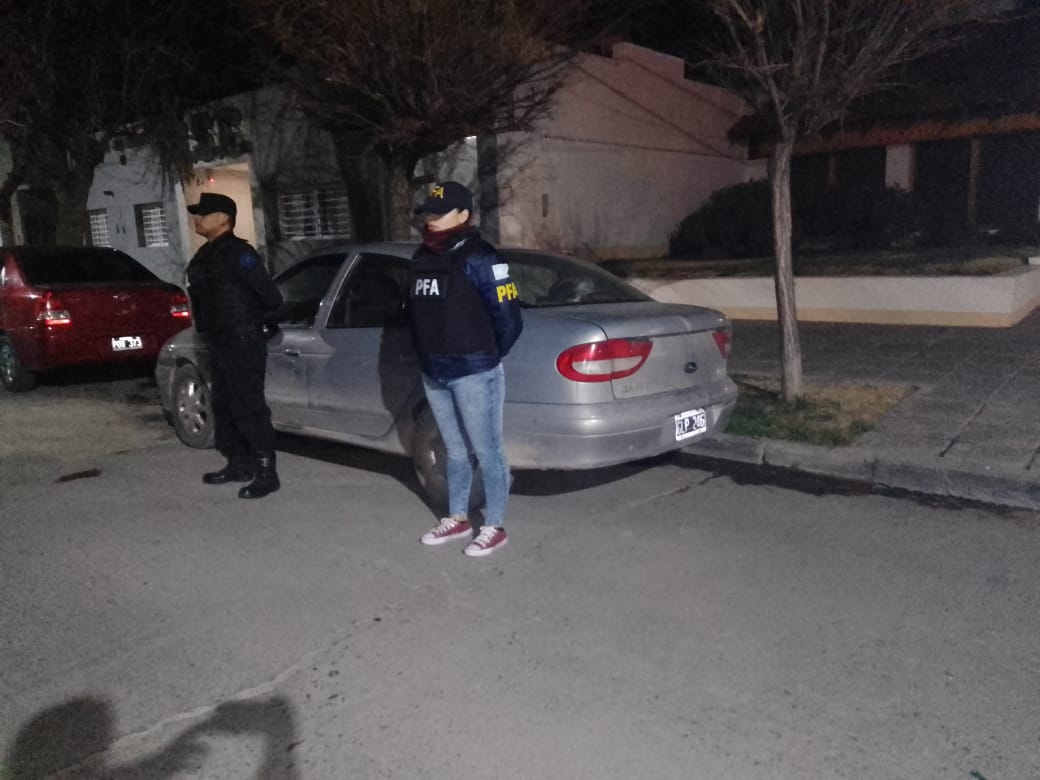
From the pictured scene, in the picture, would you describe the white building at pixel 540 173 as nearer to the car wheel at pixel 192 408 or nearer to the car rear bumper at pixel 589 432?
the car wheel at pixel 192 408

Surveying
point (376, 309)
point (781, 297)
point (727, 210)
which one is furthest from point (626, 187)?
point (376, 309)

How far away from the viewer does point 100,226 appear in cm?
2100

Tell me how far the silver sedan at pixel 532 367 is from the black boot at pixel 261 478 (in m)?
0.49

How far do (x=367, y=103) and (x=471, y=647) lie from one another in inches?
282

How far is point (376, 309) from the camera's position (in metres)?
5.71

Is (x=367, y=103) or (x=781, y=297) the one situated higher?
(x=367, y=103)

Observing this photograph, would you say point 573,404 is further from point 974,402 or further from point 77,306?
point 77,306

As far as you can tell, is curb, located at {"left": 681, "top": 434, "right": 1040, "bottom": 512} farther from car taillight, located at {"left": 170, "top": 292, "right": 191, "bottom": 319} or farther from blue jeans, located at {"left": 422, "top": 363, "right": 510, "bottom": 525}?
car taillight, located at {"left": 170, "top": 292, "right": 191, "bottom": 319}

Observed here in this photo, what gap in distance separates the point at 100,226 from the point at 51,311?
525 inches

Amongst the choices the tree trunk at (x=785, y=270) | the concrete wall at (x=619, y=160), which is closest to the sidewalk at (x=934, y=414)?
the tree trunk at (x=785, y=270)

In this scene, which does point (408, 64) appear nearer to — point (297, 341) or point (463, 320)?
point (297, 341)

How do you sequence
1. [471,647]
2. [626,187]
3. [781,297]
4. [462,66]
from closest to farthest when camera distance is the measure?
[471,647]
[781,297]
[462,66]
[626,187]

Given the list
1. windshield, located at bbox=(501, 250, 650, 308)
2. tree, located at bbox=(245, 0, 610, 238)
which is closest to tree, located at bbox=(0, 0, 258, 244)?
tree, located at bbox=(245, 0, 610, 238)

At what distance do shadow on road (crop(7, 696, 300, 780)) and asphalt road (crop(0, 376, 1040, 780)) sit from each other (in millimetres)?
11
